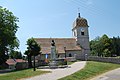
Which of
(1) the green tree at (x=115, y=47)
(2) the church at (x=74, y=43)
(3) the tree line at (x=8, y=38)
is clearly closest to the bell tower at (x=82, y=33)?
(2) the church at (x=74, y=43)

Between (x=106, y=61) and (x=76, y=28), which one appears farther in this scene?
(x=76, y=28)

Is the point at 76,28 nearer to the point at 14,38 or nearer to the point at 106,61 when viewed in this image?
the point at 106,61

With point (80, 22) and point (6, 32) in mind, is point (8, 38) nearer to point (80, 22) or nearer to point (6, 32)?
point (6, 32)

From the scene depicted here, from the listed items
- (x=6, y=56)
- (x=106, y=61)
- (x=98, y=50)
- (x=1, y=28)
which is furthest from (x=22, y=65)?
(x=98, y=50)

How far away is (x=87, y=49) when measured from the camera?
6962 cm

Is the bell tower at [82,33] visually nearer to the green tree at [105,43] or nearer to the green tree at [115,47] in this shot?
the green tree at [105,43]

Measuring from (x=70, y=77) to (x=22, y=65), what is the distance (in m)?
24.2

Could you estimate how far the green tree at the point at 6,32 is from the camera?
49.8 m

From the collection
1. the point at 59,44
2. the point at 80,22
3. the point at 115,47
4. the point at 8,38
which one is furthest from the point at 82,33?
the point at 115,47

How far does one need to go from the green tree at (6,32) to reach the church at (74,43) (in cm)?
1149

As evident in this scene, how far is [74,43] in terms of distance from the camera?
6838 centimetres

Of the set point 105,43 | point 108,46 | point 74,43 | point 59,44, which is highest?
point 105,43

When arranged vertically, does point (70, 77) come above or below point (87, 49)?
below

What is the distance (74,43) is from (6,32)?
75.3 ft
